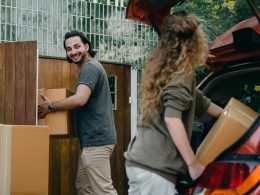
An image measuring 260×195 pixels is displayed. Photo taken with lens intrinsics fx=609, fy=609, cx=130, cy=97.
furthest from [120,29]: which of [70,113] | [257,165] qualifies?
[257,165]

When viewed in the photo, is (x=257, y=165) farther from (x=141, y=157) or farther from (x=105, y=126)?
(x=105, y=126)

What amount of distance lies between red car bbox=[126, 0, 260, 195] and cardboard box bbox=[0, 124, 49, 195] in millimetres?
1189

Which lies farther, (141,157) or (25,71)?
(25,71)

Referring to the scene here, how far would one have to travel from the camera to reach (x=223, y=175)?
318cm

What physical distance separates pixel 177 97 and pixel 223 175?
472mm

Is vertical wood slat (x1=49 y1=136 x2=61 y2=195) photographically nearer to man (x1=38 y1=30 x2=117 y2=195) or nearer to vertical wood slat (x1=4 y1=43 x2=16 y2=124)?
man (x1=38 y1=30 x2=117 y2=195)

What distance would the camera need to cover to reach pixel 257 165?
121 inches

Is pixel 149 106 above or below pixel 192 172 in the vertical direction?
above

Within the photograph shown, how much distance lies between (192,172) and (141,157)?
29cm

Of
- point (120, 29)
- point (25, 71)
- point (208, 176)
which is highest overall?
point (120, 29)

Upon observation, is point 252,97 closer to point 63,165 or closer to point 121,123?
point 121,123

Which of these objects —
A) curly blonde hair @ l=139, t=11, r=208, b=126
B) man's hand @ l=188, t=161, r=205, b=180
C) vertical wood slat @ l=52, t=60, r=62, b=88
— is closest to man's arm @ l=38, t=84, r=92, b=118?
curly blonde hair @ l=139, t=11, r=208, b=126

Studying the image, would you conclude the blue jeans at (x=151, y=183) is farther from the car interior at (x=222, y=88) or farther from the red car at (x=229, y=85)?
the car interior at (x=222, y=88)

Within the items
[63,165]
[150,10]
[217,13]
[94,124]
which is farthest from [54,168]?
[150,10]
